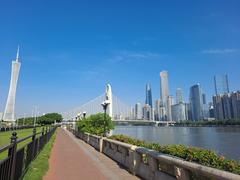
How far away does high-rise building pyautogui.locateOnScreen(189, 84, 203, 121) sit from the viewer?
156 metres

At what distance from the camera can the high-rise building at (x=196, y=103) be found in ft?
511

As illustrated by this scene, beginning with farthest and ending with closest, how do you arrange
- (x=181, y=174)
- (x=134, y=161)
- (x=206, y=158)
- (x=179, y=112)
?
(x=179, y=112)
(x=134, y=161)
(x=206, y=158)
(x=181, y=174)

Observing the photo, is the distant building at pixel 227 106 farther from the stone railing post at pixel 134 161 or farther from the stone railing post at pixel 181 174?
the stone railing post at pixel 181 174

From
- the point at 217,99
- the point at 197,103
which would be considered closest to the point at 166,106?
the point at 197,103

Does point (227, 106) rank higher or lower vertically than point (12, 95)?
lower

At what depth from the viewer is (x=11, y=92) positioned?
81062 mm

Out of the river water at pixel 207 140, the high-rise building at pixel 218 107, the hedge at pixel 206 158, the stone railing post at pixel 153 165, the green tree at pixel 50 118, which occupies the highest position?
the high-rise building at pixel 218 107

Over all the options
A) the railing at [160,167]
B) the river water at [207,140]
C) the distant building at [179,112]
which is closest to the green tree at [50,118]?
the river water at [207,140]

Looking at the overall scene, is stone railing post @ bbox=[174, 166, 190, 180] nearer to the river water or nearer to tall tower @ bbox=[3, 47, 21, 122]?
the river water

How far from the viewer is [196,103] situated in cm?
17800

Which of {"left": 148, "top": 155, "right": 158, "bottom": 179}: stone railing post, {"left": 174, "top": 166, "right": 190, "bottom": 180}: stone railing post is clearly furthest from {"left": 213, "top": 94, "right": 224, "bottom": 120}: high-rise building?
{"left": 174, "top": 166, "right": 190, "bottom": 180}: stone railing post

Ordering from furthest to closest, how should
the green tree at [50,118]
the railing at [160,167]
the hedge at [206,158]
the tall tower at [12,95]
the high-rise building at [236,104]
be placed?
the green tree at [50,118]
the high-rise building at [236,104]
the tall tower at [12,95]
the hedge at [206,158]
the railing at [160,167]

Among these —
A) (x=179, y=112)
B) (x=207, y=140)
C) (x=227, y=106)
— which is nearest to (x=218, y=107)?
(x=227, y=106)

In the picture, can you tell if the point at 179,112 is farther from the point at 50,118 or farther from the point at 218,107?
the point at 50,118
